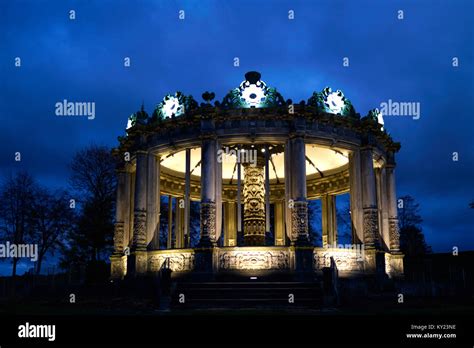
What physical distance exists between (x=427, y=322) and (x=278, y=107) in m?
15.0

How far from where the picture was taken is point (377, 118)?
28047mm

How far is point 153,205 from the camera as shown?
87.1 ft

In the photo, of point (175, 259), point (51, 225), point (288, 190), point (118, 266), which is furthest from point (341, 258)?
point (51, 225)

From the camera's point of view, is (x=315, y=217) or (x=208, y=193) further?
(x=315, y=217)

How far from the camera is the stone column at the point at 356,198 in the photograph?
25.8 m

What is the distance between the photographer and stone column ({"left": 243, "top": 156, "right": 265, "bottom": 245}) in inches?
1098

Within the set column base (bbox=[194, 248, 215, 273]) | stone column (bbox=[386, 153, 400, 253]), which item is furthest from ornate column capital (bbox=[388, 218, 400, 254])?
column base (bbox=[194, 248, 215, 273])

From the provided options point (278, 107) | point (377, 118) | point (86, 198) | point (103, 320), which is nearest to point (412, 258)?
point (377, 118)

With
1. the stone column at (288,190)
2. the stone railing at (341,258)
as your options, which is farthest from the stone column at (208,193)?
the stone railing at (341,258)

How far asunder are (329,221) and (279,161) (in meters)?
5.21

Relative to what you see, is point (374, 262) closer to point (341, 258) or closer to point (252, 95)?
point (341, 258)

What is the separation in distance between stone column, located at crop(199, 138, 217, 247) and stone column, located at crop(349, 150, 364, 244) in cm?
730

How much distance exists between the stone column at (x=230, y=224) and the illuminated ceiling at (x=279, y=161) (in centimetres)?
274

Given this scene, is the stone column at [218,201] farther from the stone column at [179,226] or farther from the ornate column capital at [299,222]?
the stone column at [179,226]
